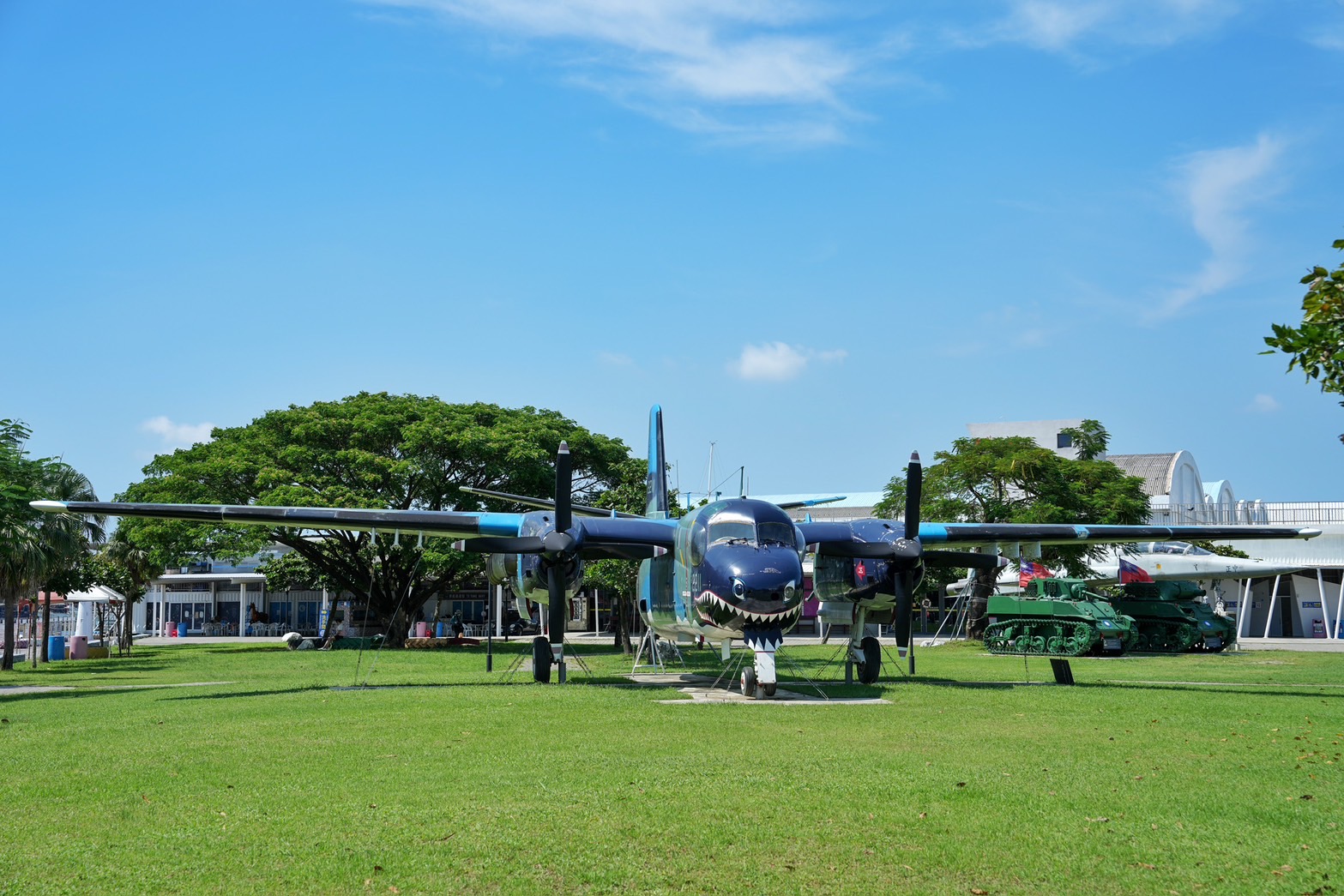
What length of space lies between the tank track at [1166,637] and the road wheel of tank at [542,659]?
2255 centimetres

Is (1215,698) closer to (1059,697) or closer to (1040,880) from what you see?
(1059,697)

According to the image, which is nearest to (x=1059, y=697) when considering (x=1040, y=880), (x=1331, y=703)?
(x=1331, y=703)

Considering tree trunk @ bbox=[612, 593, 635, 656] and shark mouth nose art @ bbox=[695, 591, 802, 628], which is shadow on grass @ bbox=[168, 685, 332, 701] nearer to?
shark mouth nose art @ bbox=[695, 591, 802, 628]

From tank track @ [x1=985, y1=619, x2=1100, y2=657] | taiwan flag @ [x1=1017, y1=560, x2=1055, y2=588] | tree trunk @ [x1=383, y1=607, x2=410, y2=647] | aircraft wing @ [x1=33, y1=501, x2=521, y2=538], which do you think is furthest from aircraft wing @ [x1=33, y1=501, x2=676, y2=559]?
taiwan flag @ [x1=1017, y1=560, x2=1055, y2=588]

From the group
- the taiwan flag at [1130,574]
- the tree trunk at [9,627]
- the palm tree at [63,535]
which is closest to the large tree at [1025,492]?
the taiwan flag at [1130,574]

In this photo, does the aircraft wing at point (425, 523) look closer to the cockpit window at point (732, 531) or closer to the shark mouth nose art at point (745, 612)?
the cockpit window at point (732, 531)

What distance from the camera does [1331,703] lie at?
16.6 metres

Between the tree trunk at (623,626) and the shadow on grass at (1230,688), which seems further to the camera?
the tree trunk at (623,626)

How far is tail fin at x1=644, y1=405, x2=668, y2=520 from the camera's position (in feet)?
83.8

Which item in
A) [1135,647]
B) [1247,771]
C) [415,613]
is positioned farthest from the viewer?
[415,613]

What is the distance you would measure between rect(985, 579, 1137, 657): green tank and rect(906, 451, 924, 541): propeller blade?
13098 millimetres

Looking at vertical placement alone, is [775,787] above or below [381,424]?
below

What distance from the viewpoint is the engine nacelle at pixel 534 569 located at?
2052 cm

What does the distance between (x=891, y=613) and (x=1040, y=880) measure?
16.8m
